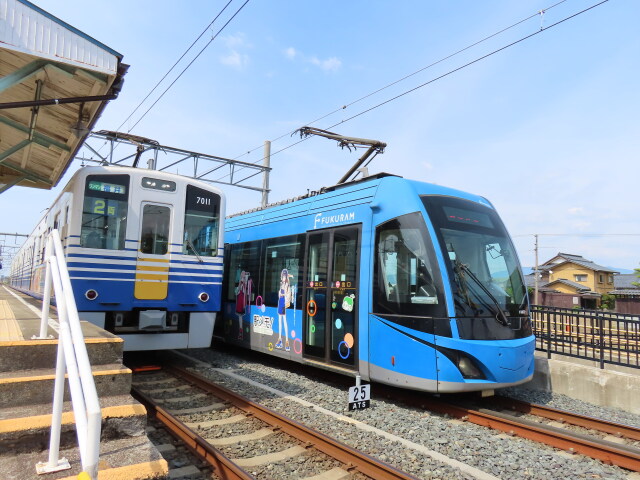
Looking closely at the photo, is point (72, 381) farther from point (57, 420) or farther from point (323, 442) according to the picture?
point (323, 442)

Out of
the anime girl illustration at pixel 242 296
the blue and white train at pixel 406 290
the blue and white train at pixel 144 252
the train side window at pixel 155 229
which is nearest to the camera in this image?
the blue and white train at pixel 406 290

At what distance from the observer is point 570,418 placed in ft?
19.6

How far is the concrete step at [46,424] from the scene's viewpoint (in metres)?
2.83

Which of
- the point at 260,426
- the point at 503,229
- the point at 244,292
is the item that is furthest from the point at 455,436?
the point at 244,292

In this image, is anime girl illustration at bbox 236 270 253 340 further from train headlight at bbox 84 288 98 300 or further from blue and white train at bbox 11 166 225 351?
train headlight at bbox 84 288 98 300

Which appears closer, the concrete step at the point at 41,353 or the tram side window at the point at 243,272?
the concrete step at the point at 41,353

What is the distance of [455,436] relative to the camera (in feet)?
17.2

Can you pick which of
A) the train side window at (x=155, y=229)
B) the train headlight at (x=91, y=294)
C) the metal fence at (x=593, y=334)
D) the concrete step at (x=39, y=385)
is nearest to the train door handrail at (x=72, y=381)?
the concrete step at (x=39, y=385)

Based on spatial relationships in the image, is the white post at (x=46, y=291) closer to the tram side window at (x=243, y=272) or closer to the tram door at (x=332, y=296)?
the tram door at (x=332, y=296)

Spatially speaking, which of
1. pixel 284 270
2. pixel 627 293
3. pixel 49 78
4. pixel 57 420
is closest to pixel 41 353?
pixel 57 420

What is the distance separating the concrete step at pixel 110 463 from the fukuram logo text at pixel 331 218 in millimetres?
4825

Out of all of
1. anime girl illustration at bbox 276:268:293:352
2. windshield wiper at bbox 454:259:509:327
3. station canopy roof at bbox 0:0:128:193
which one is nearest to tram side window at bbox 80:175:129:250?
station canopy roof at bbox 0:0:128:193

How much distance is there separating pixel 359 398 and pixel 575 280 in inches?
1977

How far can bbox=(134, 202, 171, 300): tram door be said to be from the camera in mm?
7898
